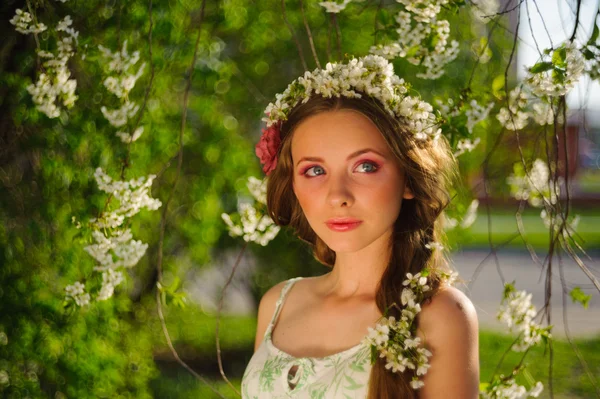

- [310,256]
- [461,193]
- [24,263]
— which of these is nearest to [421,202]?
[461,193]

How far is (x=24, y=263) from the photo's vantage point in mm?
2850

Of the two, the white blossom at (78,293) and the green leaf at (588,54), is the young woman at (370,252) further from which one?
the white blossom at (78,293)

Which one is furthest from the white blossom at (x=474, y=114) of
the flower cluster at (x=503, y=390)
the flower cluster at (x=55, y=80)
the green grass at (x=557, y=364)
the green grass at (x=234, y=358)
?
the green grass at (x=557, y=364)

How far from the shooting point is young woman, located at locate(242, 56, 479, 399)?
1635mm

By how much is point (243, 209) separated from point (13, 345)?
3.33 feet

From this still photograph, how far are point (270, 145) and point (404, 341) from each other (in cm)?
63

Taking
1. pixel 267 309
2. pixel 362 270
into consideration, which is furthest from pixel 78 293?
pixel 362 270

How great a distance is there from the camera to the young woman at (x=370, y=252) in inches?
64.4

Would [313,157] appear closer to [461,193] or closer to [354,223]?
[354,223]

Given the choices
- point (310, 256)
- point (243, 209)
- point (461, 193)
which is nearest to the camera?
point (243, 209)

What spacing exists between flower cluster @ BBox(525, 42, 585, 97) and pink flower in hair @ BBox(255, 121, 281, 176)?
0.59 metres

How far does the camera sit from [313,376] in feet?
5.71

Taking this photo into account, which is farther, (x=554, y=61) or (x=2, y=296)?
(x=2, y=296)

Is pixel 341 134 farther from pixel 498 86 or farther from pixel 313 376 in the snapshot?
pixel 498 86
